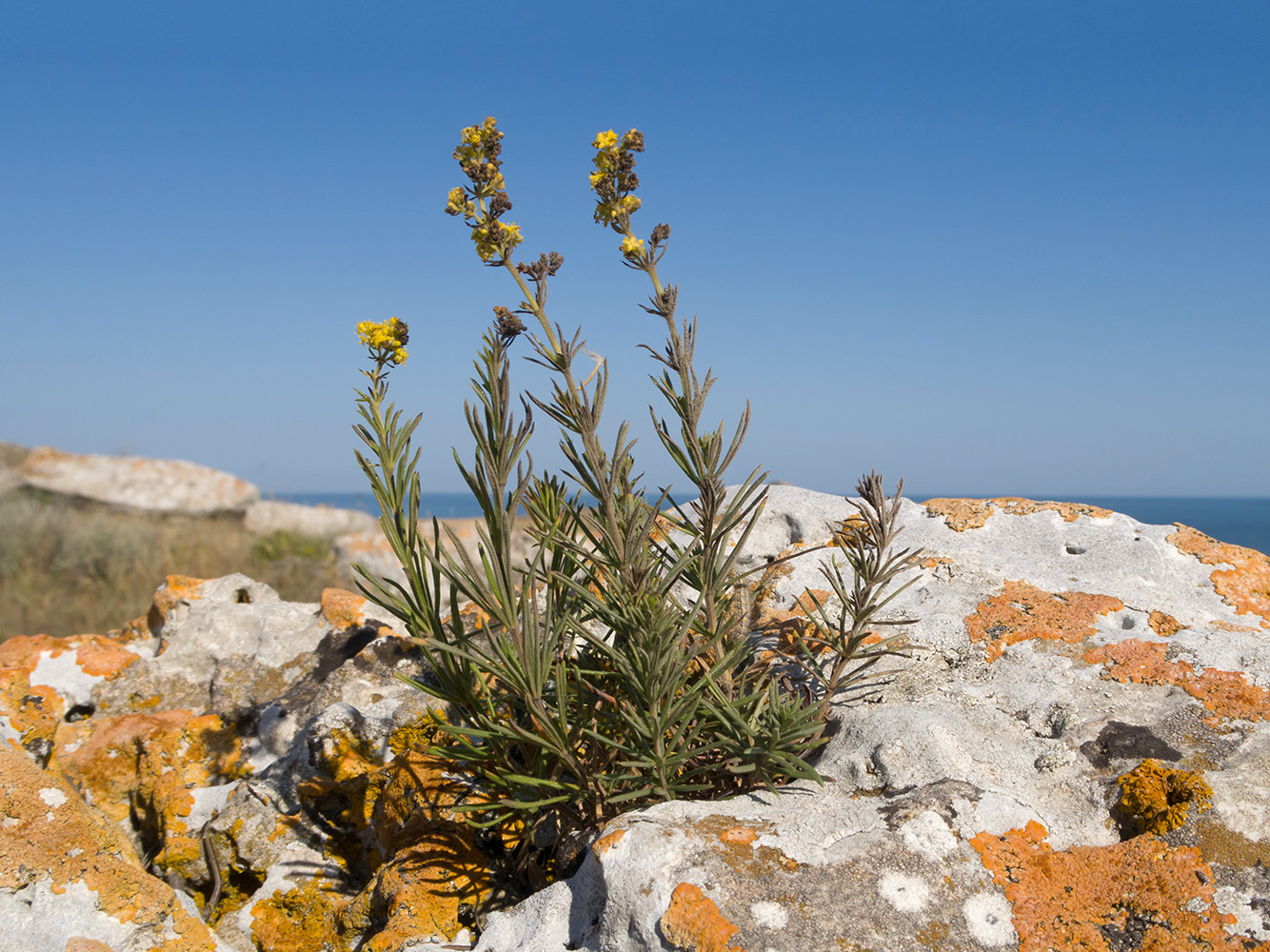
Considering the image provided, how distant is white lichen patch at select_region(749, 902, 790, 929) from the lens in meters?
1.85

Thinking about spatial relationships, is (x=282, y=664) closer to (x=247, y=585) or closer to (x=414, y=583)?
(x=247, y=585)

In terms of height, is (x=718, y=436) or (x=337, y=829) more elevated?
(x=718, y=436)

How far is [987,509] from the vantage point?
155 inches

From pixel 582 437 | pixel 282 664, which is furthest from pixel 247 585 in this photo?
pixel 582 437

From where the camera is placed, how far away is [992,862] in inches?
79.6

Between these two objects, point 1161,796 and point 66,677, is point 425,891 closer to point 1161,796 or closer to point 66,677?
point 1161,796

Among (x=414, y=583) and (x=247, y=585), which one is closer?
(x=414, y=583)

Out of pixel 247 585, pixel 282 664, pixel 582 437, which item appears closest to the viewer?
pixel 582 437

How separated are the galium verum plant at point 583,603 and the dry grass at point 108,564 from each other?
7.52 metres

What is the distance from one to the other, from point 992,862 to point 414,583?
1.78 meters

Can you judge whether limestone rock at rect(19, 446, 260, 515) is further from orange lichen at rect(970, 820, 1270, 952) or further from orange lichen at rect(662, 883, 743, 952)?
orange lichen at rect(970, 820, 1270, 952)

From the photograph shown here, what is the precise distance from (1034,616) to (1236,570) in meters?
1.10

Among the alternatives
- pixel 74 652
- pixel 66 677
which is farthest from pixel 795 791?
pixel 74 652

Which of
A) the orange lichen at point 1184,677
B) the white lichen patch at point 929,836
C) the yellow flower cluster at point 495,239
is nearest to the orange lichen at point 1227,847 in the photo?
the orange lichen at point 1184,677
